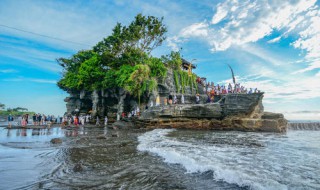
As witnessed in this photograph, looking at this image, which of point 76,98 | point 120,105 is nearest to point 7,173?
point 120,105

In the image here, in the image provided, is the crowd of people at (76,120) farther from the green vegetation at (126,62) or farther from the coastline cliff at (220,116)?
the coastline cliff at (220,116)

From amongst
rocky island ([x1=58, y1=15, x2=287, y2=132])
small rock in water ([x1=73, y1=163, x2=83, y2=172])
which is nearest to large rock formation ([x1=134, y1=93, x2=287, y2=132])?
rocky island ([x1=58, y1=15, x2=287, y2=132])

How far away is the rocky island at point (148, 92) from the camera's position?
18.8 metres

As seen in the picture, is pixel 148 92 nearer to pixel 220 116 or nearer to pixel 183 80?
pixel 183 80

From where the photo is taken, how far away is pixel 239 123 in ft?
60.7

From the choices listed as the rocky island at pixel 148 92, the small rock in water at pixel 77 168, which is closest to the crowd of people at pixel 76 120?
the rocky island at pixel 148 92

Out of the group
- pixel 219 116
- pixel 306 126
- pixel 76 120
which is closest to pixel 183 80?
pixel 219 116

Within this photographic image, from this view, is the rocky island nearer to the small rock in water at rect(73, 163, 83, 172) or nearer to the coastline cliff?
the coastline cliff

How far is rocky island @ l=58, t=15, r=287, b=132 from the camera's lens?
1884 centimetres

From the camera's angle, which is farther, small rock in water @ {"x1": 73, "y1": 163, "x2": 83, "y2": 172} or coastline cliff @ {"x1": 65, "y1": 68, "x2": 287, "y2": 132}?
coastline cliff @ {"x1": 65, "y1": 68, "x2": 287, "y2": 132}

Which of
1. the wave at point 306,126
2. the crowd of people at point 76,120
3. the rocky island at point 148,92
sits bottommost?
the wave at point 306,126

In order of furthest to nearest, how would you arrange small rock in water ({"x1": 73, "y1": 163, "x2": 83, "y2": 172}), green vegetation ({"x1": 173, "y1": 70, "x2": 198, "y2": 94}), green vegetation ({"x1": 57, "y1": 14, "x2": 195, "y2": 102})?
green vegetation ({"x1": 173, "y1": 70, "x2": 198, "y2": 94}) → green vegetation ({"x1": 57, "y1": 14, "x2": 195, "y2": 102}) → small rock in water ({"x1": 73, "y1": 163, "x2": 83, "y2": 172})

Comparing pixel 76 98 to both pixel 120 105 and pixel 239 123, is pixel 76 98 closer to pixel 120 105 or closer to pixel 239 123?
pixel 120 105

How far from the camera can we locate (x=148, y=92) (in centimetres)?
2627
